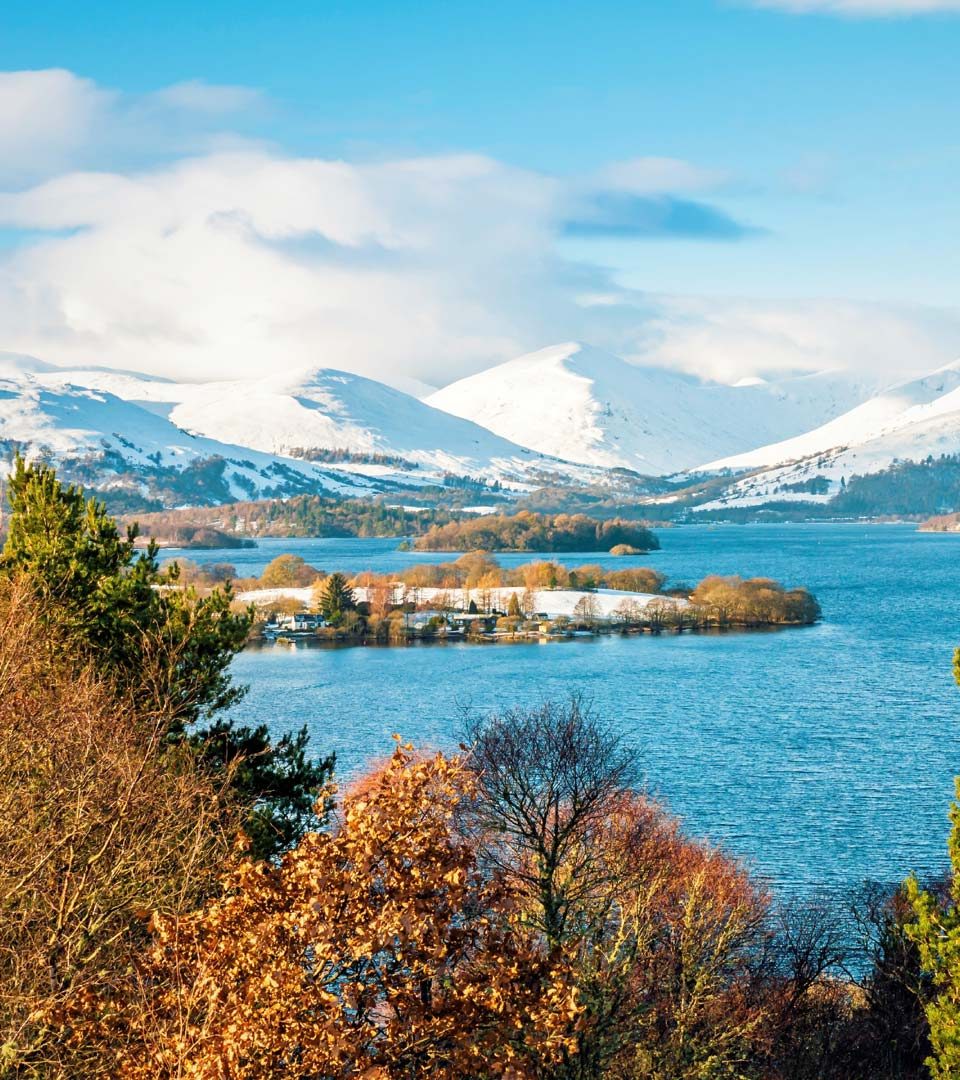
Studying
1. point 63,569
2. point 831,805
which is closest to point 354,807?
point 63,569

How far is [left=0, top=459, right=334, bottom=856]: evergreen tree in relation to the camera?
18.9 metres

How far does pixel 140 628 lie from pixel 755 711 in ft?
139

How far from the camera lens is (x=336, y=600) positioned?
9775 centimetres

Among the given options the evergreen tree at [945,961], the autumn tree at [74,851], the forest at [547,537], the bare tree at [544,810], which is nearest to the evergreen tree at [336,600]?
the bare tree at [544,810]

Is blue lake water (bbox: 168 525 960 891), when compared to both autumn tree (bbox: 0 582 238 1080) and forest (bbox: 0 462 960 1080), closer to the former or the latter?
forest (bbox: 0 462 960 1080)

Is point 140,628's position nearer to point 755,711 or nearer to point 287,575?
point 755,711

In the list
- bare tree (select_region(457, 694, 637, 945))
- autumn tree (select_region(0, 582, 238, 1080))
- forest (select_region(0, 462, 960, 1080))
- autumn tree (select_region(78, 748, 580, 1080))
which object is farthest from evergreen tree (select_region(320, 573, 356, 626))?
autumn tree (select_region(78, 748, 580, 1080))

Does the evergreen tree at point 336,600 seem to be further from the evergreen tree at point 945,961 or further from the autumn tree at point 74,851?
the evergreen tree at point 945,961

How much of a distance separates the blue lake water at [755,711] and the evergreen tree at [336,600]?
7.74m

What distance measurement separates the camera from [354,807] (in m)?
7.90

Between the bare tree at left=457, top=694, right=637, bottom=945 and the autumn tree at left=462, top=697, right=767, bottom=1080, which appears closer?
the autumn tree at left=462, top=697, right=767, bottom=1080

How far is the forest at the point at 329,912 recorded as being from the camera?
7.55 meters

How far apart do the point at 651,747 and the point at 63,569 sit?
31.3 metres

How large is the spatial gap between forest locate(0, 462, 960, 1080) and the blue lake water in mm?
7355
